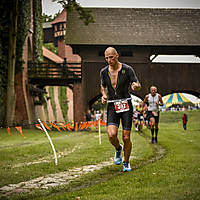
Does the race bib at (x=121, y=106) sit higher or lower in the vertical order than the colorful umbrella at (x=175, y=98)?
lower

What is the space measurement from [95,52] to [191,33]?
28.8 feet

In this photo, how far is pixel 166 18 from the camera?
3081 cm

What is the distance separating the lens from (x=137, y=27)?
1161 inches

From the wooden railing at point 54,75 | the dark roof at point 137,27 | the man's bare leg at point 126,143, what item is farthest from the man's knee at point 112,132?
the dark roof at point 137,27

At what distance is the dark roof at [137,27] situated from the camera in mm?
27500

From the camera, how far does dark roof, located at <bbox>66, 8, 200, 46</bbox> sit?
90.2ft

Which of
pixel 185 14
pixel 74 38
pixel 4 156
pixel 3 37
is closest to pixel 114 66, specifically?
pixel 4 156

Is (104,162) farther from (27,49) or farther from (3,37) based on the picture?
(27,49)

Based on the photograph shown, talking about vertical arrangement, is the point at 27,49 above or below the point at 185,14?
below

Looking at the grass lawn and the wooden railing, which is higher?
the wooden railing

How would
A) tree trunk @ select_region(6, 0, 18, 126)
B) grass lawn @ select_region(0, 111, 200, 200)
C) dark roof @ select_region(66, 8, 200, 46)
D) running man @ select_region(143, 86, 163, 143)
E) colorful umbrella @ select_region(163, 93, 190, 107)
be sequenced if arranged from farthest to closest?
colorful umbrella @ select_region(163, 93, 190, 107) < dark roof @ select_region(66, 8, 200, 46) < tree trunk @ select_region(6, 0, 18, 126) < running man @ select_region(143, 86, 163, 143) < grass lawn @ select_region(0, 111, 200, 200)

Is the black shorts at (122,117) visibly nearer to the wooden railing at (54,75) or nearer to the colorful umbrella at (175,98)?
the wooden railing at (54,75)

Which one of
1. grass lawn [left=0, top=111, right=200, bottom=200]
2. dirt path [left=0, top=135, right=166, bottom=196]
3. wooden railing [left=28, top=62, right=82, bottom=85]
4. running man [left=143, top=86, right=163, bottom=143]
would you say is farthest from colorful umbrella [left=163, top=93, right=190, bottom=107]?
dirt path [left=0, top=135, right=166, bottom=196]

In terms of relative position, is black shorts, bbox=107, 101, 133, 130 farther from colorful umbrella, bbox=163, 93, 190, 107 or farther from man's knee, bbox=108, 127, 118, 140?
colorful umbrella, bbox=163, 93, 190, 107
